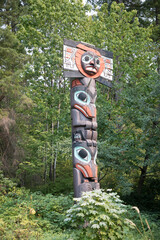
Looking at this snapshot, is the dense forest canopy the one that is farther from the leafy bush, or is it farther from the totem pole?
the leafy bush

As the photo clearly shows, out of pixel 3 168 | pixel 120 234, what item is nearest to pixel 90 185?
pixel 120 234

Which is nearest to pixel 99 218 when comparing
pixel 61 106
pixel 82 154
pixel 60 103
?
pixel 82 154

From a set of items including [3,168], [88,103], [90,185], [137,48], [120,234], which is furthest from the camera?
[137,48]

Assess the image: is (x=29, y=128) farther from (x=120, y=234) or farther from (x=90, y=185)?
(x=120, y=234)

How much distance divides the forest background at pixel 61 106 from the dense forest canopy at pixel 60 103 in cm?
3

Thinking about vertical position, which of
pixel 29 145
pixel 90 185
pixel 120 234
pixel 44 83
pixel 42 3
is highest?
pixel 42 3

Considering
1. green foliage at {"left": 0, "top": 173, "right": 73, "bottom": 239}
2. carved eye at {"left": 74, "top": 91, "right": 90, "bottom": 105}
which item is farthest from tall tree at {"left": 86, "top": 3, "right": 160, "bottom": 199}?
green foliage at {"left": 0, "top": 173, "right": 73, "bottom": 239}

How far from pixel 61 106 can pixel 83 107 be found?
5.75 m

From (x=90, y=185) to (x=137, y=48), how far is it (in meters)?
8.72

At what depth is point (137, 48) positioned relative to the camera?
12.4 meters

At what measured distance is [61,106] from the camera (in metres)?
11.8

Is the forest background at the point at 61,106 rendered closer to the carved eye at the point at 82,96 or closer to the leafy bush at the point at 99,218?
the carved eye at the point at 82,96

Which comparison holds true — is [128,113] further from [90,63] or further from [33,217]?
[33,217]

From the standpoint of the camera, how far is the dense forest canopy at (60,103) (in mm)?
8763
